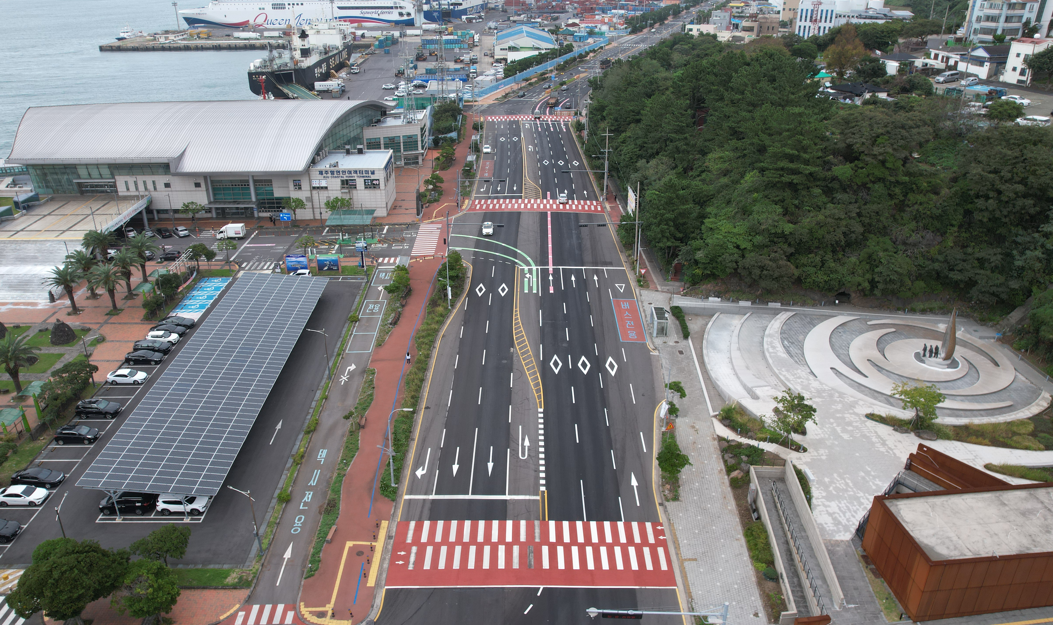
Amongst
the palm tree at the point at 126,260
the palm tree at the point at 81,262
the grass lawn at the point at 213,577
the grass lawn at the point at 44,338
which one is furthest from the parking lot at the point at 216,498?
the palm tree at the point at 81,262

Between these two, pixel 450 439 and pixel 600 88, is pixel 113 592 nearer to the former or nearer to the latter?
pixel 450 439

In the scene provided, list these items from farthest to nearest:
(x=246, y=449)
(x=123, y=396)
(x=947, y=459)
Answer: (x=123, y=396) < (x=246, y=449) < (x=947, y=459)

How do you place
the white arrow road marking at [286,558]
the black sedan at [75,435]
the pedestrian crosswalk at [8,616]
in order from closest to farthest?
the pedestrian crosswalk at [8,616]
the white arrow road marking at [286,558]
the black sedan at [75,435]

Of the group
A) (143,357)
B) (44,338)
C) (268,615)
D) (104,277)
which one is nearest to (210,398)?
(143,357)

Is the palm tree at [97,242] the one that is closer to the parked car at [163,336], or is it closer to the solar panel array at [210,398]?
the parked car at [163,336]

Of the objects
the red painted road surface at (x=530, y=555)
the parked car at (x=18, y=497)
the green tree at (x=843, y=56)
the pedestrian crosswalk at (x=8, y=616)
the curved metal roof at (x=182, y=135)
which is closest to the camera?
the pedestrian crosswalk at (x=8, y=616)

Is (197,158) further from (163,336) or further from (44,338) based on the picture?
(163,336)

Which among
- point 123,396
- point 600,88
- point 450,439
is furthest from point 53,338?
point 600,88
